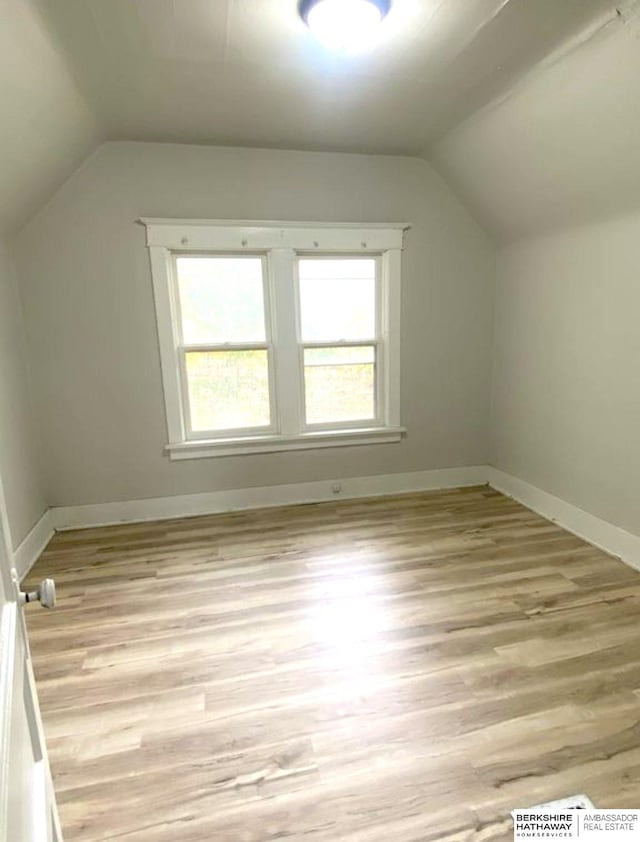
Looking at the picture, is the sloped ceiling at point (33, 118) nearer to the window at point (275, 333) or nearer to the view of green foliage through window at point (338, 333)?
the window at point (275, 333)

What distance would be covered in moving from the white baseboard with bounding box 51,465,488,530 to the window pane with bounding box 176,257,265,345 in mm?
1222

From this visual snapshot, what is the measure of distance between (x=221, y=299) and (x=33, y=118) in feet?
4.94

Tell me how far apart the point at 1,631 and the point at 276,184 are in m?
3.26

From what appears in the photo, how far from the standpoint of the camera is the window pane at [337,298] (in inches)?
142

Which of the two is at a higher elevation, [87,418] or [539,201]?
[539,201]

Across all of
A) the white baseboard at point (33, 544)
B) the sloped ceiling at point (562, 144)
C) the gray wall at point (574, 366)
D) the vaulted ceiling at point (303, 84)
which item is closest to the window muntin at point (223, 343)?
the vaulted ceiling at point (303, 84)

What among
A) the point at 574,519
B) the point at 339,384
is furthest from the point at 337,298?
the point at 574,519

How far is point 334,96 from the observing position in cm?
254

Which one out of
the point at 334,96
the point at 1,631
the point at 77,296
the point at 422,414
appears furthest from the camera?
the point at 422,414

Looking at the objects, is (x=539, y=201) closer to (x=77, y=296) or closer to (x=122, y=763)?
(x=77, y=296)

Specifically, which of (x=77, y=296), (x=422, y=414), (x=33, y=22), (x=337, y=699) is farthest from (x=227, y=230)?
(x=337, y=699)

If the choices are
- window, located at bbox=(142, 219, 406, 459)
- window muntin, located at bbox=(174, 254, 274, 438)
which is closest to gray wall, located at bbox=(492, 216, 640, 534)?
window, located at bbox=(142, 219, 406, 459)

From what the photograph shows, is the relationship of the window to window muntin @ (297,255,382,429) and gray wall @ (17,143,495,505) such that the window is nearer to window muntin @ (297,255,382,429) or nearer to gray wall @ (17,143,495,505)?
window muntin @ (297,255,382,429)

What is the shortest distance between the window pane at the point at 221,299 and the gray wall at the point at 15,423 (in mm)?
1068
